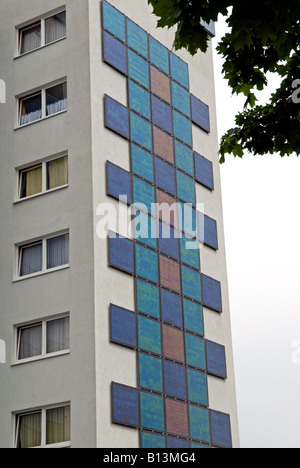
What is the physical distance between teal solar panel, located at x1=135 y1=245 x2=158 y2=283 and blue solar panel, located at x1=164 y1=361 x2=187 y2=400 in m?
3.07

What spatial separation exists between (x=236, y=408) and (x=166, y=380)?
5.30m

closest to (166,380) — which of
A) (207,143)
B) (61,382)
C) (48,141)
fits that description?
(61,382)

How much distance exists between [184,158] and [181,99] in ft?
8.82

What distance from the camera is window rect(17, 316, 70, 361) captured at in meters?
28.2

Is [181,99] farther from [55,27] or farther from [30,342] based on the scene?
[30,342]

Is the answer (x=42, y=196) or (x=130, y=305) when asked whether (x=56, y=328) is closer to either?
(x=130, y=305)

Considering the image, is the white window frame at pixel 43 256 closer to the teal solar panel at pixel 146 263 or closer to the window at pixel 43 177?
the window at pixel 43 177

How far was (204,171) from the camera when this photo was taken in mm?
36562

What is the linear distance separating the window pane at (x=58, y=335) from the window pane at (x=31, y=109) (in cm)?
790

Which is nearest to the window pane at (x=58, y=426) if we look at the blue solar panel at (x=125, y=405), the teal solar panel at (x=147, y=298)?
the blue solar panel at (x=125, y=405)

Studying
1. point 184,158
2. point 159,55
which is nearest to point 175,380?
point 184,158

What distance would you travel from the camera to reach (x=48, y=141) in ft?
102

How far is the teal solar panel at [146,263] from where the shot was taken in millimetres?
30234

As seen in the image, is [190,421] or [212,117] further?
[212,117]
